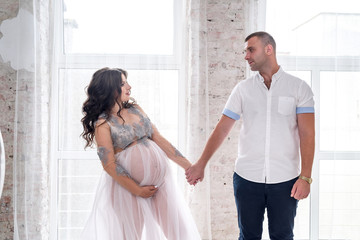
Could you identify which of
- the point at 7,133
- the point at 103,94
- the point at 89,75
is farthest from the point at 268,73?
the point at 7,133

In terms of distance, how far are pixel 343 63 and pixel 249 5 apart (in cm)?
97

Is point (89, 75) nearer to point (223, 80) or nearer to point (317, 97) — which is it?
point (223, 80)

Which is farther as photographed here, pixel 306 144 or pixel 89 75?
pixel 89 75

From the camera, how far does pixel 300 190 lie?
2.05 meters

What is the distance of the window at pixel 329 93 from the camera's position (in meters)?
2.88

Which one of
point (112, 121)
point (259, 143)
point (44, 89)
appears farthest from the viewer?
point (44, 89)

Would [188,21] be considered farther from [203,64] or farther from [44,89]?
[44,89]

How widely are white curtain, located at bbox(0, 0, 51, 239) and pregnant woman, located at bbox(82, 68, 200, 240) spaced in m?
0.85

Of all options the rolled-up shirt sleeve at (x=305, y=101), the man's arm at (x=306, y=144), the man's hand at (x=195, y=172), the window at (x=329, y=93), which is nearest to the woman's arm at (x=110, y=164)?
the man's hand at (x=195, y=172)

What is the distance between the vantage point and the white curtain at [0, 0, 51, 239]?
2.67 meters

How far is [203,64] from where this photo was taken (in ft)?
9.22

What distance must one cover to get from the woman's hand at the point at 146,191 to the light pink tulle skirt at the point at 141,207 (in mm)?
39

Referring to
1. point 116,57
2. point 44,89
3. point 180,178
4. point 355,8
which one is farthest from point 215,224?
point 355,8

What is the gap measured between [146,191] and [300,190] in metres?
0.94
